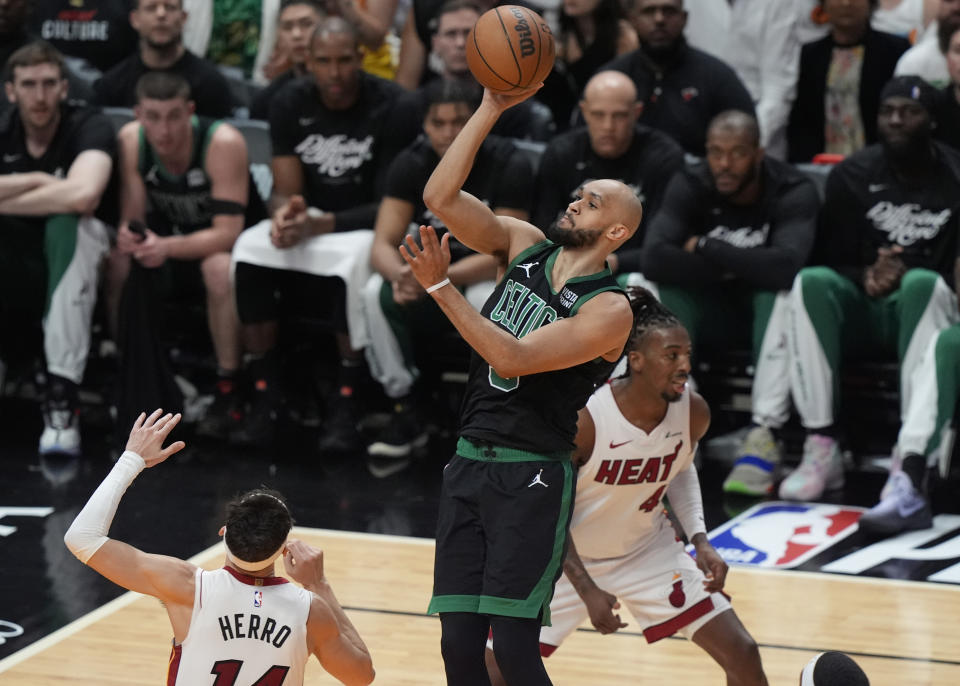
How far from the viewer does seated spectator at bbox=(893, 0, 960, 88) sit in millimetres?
7613

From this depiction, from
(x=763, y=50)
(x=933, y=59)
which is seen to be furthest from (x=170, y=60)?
(x=933, y=59)

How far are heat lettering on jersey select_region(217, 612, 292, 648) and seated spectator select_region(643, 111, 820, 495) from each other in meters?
3.85

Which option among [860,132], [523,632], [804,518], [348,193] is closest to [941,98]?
[860,132]

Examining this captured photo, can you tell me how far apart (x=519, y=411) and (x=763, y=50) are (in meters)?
4.80

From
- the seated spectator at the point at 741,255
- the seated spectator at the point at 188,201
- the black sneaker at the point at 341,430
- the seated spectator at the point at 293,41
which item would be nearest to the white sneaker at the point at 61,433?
the seated spectator at the point at 188,201

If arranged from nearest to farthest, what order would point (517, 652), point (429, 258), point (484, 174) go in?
1. point (429, 258)
2. point (517, 652)
3. point (484, 174)

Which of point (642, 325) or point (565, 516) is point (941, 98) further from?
point (565, 516)

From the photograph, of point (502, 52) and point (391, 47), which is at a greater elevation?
point (502, 52)

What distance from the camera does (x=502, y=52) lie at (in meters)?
4.22

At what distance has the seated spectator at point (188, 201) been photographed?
7.75m

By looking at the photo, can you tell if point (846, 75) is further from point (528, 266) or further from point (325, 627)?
point (325, 627)

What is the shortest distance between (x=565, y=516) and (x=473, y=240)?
31.1 inches

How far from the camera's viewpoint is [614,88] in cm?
742

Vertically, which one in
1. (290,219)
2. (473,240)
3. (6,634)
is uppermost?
(473,240)
